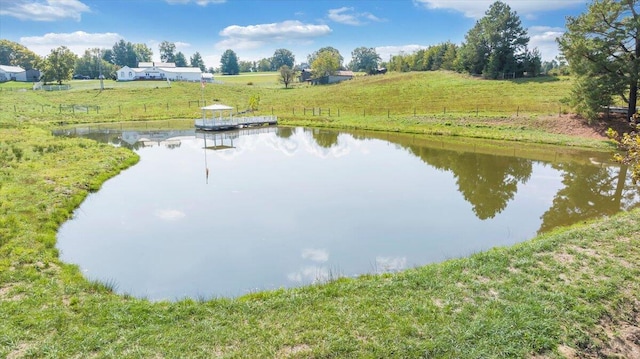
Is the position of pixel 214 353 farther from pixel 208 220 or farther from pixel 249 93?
pixel 249 93

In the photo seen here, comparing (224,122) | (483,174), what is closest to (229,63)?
(224,122)

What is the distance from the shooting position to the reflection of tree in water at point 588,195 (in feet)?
42.2

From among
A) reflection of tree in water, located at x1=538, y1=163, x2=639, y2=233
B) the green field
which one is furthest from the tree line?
the green field

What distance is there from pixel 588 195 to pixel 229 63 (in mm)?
134998

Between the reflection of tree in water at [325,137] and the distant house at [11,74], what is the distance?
295 ft

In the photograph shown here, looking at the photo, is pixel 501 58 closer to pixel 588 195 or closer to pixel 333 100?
pixel 333 100

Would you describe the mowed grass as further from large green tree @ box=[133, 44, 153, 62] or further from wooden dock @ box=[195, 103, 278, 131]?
→ large green tree @ box=[133, 44, 153, 62]

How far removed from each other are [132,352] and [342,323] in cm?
303

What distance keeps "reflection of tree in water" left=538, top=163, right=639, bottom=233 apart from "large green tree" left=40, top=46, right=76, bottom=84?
79676mm

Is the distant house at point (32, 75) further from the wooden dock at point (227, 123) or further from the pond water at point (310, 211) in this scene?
the pond water at point (310, 211)


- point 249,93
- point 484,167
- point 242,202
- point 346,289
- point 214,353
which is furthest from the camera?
point 249,93

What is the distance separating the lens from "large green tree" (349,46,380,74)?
14148cm

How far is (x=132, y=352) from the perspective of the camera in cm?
573

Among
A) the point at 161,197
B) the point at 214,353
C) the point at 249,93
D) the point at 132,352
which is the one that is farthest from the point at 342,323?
the point at 249,93
